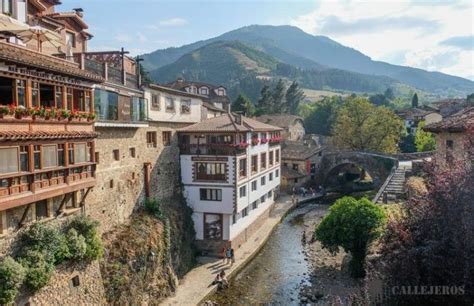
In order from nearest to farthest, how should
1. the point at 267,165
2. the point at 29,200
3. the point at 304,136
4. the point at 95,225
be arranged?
the point at 29,200 → the point at 95,225 → the point at 267,165 → the point at 304,136

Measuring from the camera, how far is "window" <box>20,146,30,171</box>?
1606cm

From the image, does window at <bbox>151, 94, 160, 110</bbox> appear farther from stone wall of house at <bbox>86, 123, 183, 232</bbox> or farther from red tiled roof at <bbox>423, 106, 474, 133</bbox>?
red tiled roof at <bbox>423, 106, 474, 133</bbox>

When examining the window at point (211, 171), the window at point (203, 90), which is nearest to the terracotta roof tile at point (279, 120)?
the window at point (203, 90)

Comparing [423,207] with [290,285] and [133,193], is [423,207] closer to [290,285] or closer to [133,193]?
[290,285]

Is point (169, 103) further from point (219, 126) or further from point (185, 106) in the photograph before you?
point (219, 126)

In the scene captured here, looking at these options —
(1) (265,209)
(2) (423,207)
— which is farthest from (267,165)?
(2) (423,207)

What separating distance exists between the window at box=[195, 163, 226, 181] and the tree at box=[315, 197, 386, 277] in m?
9.23

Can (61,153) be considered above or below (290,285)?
above

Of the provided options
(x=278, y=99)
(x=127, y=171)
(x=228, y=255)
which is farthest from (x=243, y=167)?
(x=278, y=99)

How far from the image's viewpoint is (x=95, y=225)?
2084cm

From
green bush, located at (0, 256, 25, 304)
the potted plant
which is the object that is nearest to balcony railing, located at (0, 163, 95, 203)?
the potted plant

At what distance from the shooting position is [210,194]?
33.0 meters

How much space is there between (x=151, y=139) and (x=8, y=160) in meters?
15.5

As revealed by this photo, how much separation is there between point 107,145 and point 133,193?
4569 millimetres
